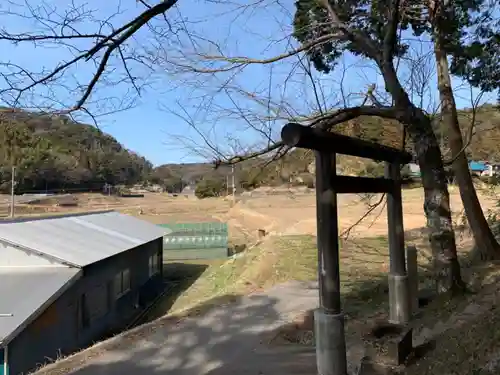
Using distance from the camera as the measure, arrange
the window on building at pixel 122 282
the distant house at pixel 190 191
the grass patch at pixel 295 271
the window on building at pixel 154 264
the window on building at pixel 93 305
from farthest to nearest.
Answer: the distant house at pixel 190 191 → the window on building at pixel 154 264 → the window on building at pixel 122 282 → the window on building at pixel 93 305 → the grass patch at pixel 295 271

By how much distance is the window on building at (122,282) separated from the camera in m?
15.3

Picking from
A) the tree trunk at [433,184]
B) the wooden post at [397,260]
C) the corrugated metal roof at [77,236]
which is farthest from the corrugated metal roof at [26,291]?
the tree trunk at [433,184]

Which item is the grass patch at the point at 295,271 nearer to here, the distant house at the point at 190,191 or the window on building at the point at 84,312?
the window on building at the point at 84,312

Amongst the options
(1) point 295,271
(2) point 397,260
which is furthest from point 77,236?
(2) point 397,260

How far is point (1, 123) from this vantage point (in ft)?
16.4

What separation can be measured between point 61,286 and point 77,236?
4.39 metres

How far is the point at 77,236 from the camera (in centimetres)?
1542

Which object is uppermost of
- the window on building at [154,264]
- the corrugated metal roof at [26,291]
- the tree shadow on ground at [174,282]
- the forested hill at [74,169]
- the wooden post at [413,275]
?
the forested hill at [74,169]

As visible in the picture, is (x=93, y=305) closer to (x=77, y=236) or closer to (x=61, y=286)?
(x=61, y=286)

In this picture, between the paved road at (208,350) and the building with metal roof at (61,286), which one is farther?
the building with metal roof at (61,286)

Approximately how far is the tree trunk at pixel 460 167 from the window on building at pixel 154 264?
14000mm

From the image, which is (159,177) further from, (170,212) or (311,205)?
(311,205)

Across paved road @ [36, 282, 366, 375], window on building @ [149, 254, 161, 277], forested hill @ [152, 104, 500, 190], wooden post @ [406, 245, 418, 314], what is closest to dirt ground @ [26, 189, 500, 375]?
paved road @ [36, 282, 366, 375]

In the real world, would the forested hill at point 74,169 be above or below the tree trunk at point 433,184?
above
